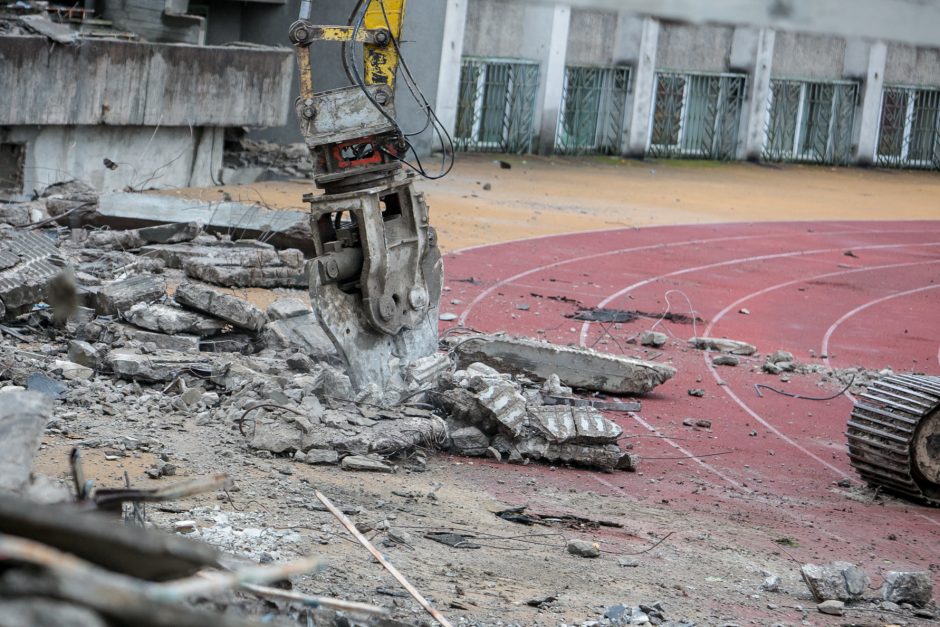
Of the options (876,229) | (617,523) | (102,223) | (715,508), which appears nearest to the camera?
(617,523)

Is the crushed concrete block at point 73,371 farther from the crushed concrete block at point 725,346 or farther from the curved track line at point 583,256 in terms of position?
the crushed concrete block at point 725,346

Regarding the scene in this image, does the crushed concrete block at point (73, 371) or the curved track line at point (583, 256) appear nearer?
the crushed concrete block at point (73, 371)

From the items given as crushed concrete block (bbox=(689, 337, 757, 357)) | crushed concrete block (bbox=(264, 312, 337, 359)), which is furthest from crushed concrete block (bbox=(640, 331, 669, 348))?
crushed concrete block (bbox=(264, 312, 337, 359))

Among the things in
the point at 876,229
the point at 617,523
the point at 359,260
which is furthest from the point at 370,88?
the point at 876,229

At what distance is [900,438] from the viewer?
10.3 metres

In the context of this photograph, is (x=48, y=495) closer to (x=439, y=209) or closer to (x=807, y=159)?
(x=439, y=209)

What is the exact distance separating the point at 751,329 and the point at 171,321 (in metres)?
8.93

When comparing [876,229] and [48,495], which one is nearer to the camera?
[48,495]

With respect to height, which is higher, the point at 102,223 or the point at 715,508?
the point at 102,223

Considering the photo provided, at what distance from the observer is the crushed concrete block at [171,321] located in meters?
11.4

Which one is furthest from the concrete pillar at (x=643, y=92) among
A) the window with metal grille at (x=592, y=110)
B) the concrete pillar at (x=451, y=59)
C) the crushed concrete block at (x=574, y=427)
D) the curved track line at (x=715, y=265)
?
the crushed concrete block at (x=574, y=427)

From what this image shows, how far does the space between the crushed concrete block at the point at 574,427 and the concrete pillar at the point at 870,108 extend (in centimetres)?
3223

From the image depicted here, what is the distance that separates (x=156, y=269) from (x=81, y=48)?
21.6ft

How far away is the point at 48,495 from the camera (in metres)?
4.63
